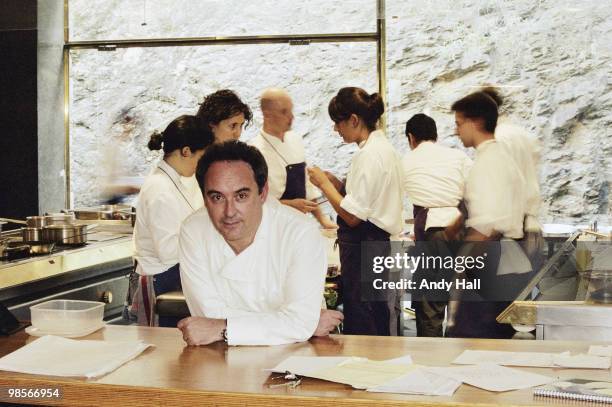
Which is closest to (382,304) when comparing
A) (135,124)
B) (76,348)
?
(135,124)

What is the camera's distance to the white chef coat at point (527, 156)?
5.21 meters

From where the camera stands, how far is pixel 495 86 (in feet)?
17.2

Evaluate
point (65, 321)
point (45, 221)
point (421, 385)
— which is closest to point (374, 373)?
point (421, 385)

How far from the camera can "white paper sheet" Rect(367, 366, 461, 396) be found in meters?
2.03

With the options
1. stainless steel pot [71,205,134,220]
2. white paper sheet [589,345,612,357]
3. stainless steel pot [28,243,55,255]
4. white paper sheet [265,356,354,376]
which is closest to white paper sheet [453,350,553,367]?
white paper sheet [589,345,612,357]

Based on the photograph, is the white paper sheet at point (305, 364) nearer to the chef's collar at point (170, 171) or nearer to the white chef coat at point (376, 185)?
the chef's collar at point (170, 171)

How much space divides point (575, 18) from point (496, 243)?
53.1 inches

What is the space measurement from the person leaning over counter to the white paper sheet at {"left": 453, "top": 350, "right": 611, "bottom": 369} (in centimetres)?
52

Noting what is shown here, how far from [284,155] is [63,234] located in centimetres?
147

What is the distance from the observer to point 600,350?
2.43m

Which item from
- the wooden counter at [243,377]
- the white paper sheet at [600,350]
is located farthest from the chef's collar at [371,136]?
the white paper sheet at [600,350]

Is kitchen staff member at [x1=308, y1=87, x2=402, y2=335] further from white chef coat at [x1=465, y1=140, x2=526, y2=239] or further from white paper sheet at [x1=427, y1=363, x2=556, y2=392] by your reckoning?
white paper sheet at [x1=427, y1=363, x2=556, y2=392]

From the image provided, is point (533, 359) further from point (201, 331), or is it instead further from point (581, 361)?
point (201, 331)

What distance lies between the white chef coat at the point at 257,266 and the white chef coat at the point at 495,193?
2436 mm
